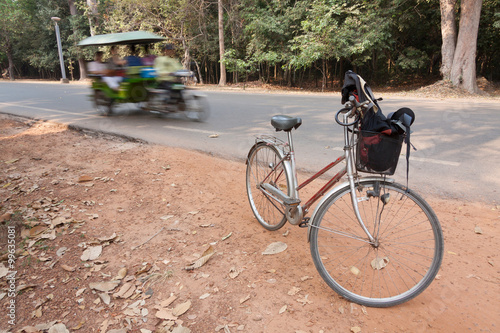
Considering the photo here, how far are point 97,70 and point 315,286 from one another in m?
8.73

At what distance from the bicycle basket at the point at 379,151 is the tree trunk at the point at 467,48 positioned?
15.8 metres

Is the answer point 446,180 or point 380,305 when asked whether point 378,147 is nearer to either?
point 380,305

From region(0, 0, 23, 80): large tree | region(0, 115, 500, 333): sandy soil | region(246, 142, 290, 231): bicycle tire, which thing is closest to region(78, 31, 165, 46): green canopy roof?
region(0, 115, 500, 333): sandy soil

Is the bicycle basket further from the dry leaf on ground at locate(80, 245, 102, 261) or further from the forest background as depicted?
the forest background

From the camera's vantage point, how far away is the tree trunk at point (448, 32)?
15055 millimetres

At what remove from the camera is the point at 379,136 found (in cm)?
207

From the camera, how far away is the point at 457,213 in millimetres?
3549

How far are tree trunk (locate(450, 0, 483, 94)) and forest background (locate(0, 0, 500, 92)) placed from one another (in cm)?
4

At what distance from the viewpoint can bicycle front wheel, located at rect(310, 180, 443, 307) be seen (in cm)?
232

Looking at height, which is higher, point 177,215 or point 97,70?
point 97,70

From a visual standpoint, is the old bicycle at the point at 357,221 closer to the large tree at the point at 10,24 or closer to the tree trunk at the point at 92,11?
the tree trunk at the point at 92,11

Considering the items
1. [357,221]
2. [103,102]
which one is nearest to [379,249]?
[357,221]

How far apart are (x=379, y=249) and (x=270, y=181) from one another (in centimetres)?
120

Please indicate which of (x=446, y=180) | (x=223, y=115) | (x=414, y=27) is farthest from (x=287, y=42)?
(x=446, y=180)
